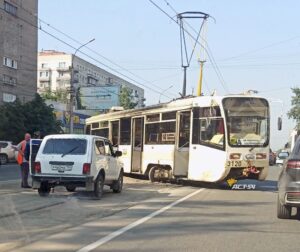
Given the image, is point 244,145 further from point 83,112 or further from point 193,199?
point 83,112

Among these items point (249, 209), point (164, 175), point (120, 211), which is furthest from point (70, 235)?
point (164, 175)

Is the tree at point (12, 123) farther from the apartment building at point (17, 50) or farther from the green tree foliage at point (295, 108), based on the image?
the green tree foliage at point (295, 108)

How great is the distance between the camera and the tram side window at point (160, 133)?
21.0m

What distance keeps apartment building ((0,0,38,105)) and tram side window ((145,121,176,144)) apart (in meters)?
38.1

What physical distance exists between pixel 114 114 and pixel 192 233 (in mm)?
17117

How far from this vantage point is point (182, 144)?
2042cm

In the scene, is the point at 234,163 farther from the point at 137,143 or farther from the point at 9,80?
the point at 9,80

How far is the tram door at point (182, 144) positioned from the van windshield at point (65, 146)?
5.36 m

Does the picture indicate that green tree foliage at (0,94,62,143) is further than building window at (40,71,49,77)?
No

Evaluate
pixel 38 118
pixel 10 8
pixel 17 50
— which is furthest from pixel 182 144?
pixel 10 8

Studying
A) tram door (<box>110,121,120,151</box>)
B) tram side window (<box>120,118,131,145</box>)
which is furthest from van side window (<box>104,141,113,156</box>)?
tram door (<box>110,121,120,151</box>)

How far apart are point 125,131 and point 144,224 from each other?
14390 millimetres

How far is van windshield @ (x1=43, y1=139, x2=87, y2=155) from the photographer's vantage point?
51.6 feet

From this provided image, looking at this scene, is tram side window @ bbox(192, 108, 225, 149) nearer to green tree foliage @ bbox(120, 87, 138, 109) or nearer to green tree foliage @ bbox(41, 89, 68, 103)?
green tree foliage @ bbox(120, 87, 138, 109)
